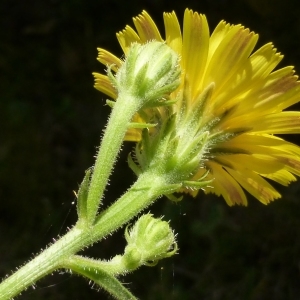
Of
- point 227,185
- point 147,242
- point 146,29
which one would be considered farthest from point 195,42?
point 147,242

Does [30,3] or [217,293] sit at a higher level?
[30,3]

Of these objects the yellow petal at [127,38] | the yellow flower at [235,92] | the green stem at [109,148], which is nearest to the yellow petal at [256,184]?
the yellow flower at [235,92]

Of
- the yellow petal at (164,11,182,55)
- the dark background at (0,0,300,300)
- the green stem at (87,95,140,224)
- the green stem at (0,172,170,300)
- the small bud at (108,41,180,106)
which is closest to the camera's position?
the green stem at (0,172,170,300)

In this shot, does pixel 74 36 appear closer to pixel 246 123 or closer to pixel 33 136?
pixel 33 136

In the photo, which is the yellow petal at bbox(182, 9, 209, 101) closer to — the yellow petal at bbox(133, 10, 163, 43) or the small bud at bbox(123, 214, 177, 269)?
the yellow petal at bbox(133, 10, 163, 43)

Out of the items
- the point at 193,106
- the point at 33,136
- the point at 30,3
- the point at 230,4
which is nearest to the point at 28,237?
the point at 33,136

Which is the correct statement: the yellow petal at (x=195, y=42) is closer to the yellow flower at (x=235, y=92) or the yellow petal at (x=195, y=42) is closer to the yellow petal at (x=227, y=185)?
the yellow flower at (x=235, y=92)

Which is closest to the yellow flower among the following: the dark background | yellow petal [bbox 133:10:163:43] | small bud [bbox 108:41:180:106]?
yellow petal [bbox 133:10:163:43]
